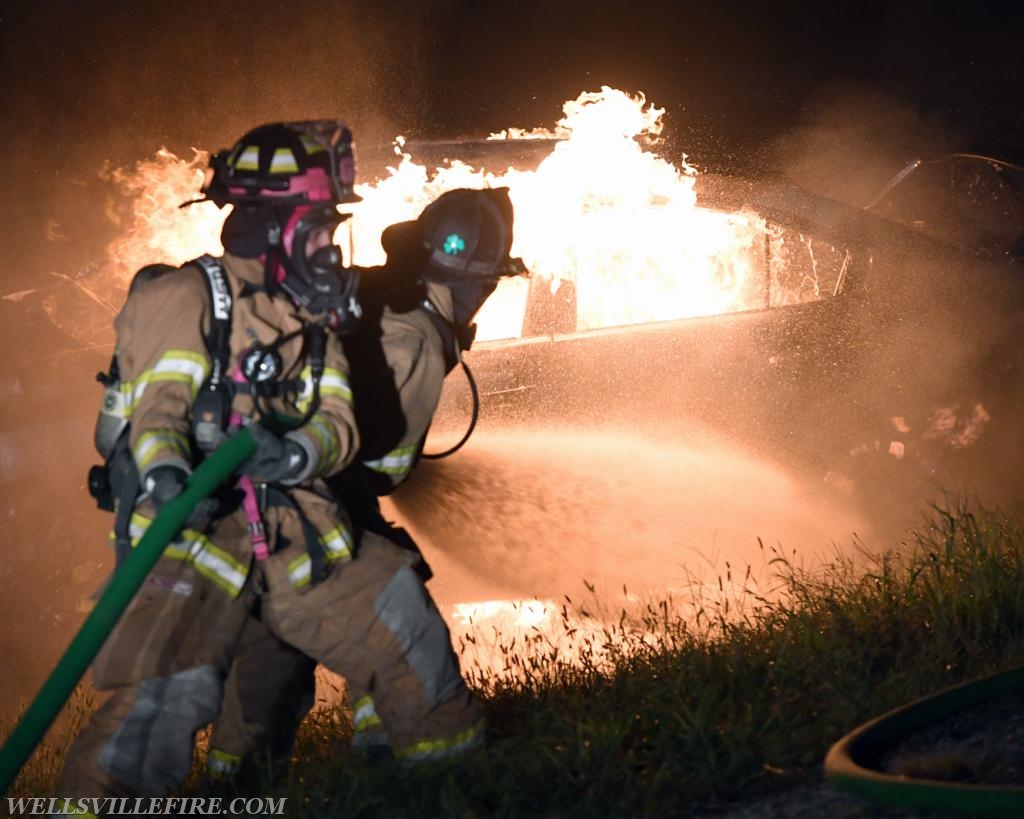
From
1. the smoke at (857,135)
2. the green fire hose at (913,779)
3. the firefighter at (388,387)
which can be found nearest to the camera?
the green fire hose at (913,779)

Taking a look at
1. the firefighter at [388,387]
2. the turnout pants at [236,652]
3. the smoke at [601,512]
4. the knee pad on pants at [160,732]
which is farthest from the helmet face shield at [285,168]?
the smoke at [601,512]

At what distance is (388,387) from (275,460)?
599 millimetres

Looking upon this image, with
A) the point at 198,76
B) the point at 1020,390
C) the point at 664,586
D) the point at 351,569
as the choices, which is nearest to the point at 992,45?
the point at 198,76

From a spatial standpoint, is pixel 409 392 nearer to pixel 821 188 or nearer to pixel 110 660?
pixel 110 660

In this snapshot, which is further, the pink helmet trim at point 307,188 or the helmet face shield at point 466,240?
the helmet face shield at point 466,240

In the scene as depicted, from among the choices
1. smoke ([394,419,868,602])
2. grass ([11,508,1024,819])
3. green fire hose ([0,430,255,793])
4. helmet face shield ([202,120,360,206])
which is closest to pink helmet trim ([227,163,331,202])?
helmet face shield ([202,120,360,206])

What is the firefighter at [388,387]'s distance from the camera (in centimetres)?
370

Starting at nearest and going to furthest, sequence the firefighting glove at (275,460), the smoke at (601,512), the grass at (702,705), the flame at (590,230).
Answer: the firefighting glove at (275,460) → the grass at (702,705) → the smoke at (601,512) → the flame at (590,230)

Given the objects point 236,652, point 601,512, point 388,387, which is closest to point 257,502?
point 236,652

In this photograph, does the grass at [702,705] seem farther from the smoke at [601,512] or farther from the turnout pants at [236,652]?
the smoke at [601,512]

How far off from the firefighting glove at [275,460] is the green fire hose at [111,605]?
72mm

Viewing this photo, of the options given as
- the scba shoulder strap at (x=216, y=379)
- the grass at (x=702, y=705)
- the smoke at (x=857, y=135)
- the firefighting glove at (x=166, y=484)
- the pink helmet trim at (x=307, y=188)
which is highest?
the smoke at (x=857, y=135)

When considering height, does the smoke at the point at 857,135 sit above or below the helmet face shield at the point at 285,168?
above

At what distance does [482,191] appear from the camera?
161 inches
